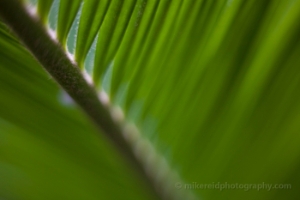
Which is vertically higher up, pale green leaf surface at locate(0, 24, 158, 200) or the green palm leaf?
the green palm leaf

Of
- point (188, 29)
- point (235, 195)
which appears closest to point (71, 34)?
point (188, 29)

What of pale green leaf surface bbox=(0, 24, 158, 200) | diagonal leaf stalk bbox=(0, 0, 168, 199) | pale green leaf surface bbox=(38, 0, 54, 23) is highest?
pale green leaf surface bbox=(38, 0, 54, 23)

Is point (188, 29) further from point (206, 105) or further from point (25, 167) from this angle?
point (25, 167)

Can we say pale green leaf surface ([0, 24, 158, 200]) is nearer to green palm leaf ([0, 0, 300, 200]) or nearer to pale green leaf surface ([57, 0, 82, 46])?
green palm leaf ([0, 0, 300, 200])

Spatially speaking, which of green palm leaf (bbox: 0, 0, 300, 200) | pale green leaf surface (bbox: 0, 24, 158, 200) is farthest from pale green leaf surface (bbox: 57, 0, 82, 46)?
pale green leaf surface (bbox: 0, 24, 158, 200)

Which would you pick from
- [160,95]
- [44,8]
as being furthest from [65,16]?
[160,95]

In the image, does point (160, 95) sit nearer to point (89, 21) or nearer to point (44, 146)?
point (89, 21)

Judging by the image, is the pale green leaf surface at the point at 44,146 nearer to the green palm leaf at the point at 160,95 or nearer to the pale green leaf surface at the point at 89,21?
the green palm leaf at the point at 160,95

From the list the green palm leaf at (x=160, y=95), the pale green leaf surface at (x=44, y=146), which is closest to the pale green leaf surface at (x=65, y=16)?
the green palm leaf at (x=160, y=95)
